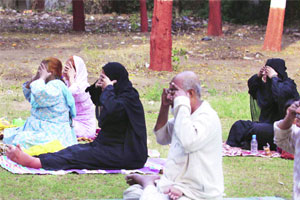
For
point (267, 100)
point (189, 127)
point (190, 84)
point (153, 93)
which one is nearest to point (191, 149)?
point (189, 127)

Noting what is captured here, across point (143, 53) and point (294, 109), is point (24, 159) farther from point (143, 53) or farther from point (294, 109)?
point (143, 53)

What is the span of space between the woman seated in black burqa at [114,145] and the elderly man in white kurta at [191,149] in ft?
5.08

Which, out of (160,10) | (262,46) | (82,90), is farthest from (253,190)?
(262,46)

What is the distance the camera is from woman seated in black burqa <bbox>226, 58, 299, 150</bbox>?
6742 mm

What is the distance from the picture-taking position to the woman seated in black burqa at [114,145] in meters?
5.67

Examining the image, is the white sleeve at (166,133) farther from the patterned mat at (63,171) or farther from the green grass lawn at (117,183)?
the patterned mat at (63,171)

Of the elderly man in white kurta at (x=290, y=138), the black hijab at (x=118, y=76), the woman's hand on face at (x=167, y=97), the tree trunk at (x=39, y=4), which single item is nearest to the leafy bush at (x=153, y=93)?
the black hijab at (x=118, y=76)

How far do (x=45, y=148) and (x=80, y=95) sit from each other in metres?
1.32

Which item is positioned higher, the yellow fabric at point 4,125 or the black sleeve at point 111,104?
the black sleeve at point 111,104

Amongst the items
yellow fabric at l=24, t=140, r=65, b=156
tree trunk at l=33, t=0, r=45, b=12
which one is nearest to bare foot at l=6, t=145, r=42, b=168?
yellow fabric at l=24, t=140, r=65, b=156

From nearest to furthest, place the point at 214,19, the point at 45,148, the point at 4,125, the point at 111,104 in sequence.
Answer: the point at 111,104 → the point at 45,148 → the point at 4,125 → the point at 214,19

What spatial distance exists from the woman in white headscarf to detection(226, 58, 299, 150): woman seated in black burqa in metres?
1.92

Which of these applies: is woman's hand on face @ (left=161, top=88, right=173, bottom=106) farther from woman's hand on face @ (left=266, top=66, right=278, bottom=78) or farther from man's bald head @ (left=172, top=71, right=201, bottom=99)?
woman's hand on face @ (left=266, top=66, right=278, bottom=78)

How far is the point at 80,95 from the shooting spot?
738 cm
